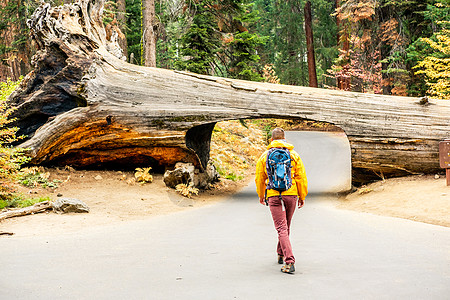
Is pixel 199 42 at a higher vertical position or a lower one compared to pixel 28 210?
higher

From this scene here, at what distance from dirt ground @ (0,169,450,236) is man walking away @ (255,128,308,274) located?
4257 mm

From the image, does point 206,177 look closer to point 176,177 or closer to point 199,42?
point 176,177

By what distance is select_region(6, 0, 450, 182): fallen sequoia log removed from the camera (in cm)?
1199

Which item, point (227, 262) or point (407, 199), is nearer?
point (227, 262)

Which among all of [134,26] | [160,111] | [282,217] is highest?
[134,26]

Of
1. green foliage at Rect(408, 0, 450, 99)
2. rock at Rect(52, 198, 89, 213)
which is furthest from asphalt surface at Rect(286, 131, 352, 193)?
rock at Rect(52, 198, 89, 213)

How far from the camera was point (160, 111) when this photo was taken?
1240cm

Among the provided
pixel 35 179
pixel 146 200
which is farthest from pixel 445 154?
pixel 35 179

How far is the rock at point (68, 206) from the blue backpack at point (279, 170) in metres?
5.48

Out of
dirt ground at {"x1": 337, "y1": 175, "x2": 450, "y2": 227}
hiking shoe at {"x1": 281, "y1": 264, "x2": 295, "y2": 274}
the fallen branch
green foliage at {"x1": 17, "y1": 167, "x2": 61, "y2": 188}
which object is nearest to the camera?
hiking shoe at {"x1": 281, "y1": 264, "x2": 295, "y2": 274}

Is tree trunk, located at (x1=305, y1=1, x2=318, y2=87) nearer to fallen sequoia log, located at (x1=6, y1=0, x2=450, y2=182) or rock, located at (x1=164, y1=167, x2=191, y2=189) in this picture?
fallen sequoia log, located at (x1=6, y1=0, x2=450, y2=182)

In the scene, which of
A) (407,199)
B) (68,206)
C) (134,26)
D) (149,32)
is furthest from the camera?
(134,26)

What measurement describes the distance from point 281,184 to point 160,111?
7.87m

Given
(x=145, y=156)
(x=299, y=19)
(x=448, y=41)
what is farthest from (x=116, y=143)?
(x=299, y=19)
